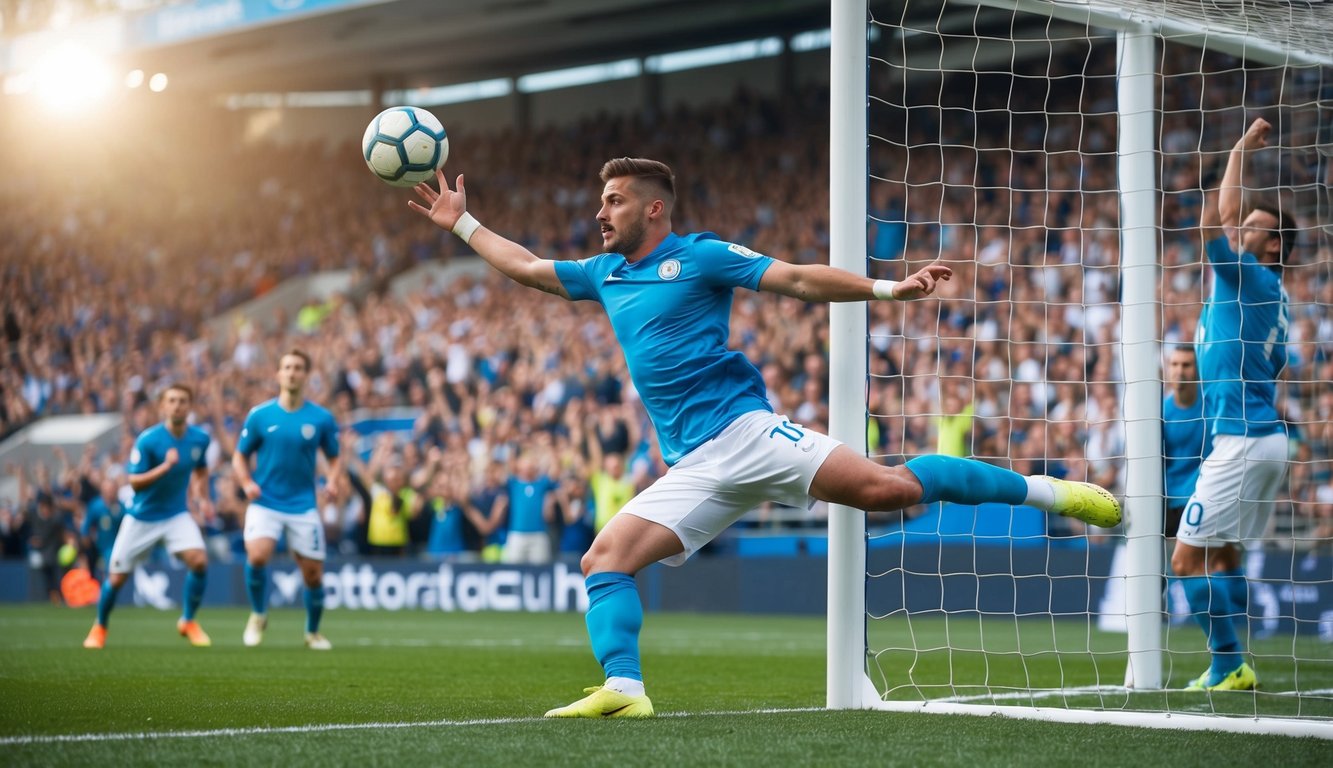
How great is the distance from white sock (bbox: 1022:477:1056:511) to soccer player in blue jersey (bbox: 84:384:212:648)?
23.8 ft

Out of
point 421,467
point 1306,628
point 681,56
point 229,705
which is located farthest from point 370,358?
point 229,705

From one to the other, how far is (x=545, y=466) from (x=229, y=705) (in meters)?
11.2

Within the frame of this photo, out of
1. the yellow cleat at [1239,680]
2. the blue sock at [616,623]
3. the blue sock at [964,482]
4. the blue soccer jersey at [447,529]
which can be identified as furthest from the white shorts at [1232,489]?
the blue soccer jersey at [447,529]

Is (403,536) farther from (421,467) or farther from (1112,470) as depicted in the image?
(1112,470)

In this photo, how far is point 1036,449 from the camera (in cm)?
1462

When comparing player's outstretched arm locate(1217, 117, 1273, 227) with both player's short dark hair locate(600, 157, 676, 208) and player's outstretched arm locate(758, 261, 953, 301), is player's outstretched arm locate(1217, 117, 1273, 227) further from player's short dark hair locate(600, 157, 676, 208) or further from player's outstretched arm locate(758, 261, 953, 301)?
player's short dark hair locate(600, 157, 676, 208)

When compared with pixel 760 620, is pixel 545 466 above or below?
above

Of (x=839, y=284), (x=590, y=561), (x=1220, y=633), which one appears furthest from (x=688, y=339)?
(x=1220, y=633)

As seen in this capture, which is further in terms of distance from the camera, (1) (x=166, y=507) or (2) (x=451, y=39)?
(2) (x=451, y=39)

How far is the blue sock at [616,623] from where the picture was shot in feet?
18.1

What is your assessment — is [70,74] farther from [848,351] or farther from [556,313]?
[848,351]

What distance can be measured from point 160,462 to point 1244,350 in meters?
7.89

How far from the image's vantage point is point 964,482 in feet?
18.8

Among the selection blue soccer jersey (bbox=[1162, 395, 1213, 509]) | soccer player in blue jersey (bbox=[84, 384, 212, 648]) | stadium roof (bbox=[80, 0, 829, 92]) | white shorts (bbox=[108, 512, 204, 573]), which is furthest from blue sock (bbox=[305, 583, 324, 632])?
stadium roof (bbox=[80, 0, 829, 92])
